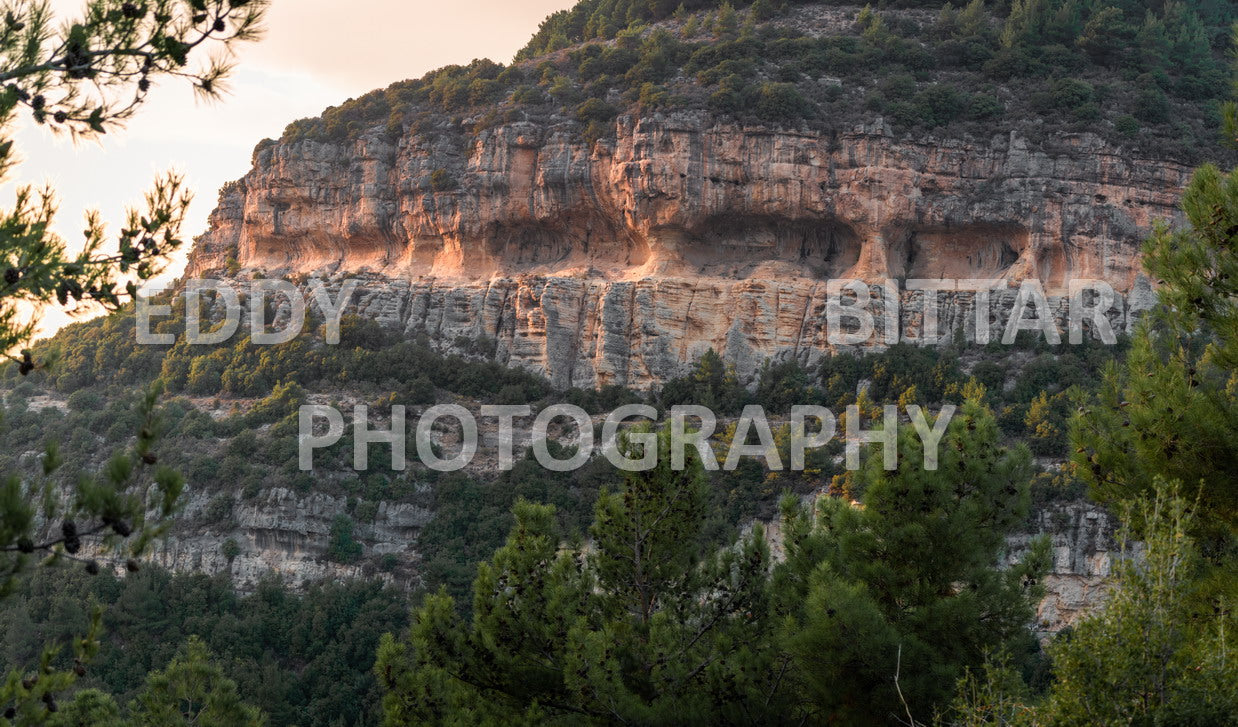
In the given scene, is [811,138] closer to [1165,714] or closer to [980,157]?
[980,157]

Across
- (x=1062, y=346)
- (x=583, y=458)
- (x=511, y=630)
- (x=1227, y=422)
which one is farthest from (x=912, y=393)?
(x=1227, y=422)

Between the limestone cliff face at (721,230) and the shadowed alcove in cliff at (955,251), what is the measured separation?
6 centimetres

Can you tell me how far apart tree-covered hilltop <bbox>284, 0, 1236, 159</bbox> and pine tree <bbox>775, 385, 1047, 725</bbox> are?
95.1ft

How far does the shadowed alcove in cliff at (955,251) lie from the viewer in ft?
129

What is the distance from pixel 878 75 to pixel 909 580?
33.5 metres

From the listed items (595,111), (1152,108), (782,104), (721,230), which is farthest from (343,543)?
(1152,108)

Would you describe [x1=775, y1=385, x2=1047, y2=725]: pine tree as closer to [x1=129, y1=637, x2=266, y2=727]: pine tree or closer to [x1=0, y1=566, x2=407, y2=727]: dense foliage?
[x1=129, y1=637, x2=266, y2=727]: pine tree

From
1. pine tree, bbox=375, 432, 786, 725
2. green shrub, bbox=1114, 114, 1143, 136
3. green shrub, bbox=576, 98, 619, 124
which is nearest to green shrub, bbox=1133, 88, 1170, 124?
green shrub, bbox=1114, 114, 1143, 136

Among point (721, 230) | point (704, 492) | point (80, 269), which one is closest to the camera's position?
point (80, 269)

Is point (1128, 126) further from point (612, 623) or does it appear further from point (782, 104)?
point (612, 623)

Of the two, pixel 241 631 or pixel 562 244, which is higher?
pixel 562 244

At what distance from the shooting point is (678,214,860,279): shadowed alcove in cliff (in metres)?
40.6

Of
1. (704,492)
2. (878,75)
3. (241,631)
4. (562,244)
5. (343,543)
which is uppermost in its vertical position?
(878,75)

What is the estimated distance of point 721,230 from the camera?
41.3 m
